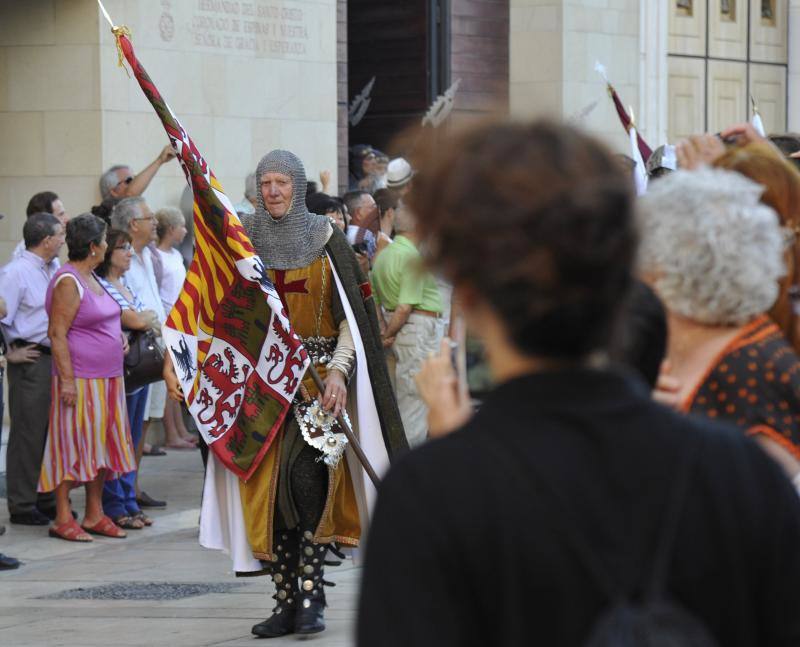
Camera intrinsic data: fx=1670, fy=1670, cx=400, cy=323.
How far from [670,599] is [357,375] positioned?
4.82 metres

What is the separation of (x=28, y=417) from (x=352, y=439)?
120 inches

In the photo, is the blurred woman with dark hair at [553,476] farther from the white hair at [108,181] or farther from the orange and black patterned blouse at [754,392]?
the white hair at [108,181]

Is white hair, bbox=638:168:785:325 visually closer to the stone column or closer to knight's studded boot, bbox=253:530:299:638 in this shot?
knight's studded boot, bbox=253:530:299:638

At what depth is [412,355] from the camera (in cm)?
997

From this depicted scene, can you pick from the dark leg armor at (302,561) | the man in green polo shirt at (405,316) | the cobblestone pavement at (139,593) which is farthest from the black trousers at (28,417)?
the dark leg armor at (302,561)

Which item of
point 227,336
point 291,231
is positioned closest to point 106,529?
point 227,336

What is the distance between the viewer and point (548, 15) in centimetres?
1802

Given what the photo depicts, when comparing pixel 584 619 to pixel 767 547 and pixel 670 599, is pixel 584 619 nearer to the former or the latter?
pixel 670 599

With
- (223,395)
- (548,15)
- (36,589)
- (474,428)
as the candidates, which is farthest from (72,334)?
(548,15)

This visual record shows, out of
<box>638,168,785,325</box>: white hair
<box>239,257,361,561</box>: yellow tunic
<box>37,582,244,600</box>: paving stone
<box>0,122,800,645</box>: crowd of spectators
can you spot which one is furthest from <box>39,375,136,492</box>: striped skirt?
<box>0,122,800,645</box>: crowd of spectators

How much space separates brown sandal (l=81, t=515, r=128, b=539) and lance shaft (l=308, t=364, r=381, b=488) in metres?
2.65

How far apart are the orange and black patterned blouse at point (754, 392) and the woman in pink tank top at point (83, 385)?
5.78m

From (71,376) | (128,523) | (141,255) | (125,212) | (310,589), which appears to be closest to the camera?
(310,589)

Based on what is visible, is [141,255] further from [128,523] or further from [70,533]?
[70,533]
